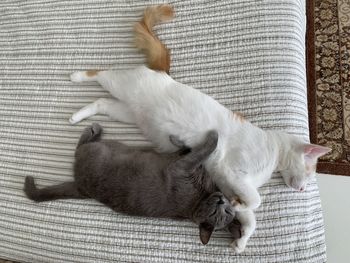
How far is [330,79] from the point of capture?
164 cm

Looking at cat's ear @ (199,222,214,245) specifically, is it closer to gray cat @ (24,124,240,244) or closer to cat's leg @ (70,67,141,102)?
gray cat @ (24,124,240,244)

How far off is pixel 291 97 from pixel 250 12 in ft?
1.04

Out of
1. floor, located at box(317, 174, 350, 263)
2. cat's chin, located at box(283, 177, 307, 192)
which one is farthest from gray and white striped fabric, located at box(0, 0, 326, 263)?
floor, located at box(317, 174, 350, 263)

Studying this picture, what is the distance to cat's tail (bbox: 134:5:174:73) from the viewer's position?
3.73 feet

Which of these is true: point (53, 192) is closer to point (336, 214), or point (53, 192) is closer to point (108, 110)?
point (108, 110)

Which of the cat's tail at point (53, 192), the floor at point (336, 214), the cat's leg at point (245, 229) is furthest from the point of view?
the floor at point (336, 214)

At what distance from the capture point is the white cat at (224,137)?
103cm

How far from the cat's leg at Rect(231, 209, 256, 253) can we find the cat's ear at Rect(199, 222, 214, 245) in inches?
3.0

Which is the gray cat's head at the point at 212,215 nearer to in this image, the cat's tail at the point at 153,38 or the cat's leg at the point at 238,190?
the cat's leg at the point at 238,190

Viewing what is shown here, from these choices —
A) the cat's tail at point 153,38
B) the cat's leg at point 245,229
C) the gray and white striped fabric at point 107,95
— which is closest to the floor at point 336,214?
the gray and white striped fabric at point 107,95

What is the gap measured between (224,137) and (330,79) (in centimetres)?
86

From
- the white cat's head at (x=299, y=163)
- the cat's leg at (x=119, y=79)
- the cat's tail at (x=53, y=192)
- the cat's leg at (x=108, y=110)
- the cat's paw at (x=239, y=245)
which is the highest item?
the cat's leg at (x=119, y=79)

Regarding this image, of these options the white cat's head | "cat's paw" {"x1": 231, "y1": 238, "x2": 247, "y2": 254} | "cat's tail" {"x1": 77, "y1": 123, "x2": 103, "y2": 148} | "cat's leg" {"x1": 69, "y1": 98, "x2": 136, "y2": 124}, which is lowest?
"cat's paw" {"x1": 231, "y1": 238, "x2": 247, "y2": 254}

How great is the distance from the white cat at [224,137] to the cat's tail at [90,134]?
130mm
